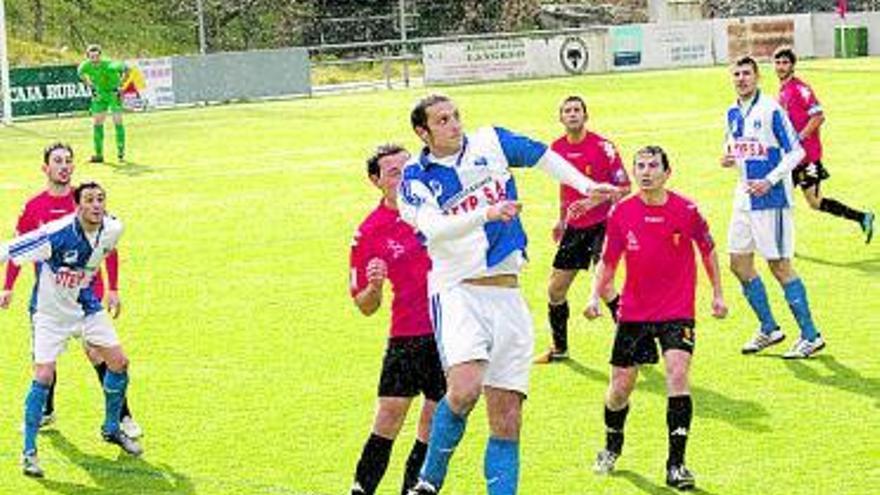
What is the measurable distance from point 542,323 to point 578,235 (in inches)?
92.6

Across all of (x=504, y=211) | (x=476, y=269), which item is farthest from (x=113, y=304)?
(x=504, y=211)

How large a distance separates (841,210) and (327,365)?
25.2 feet

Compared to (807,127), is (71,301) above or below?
below

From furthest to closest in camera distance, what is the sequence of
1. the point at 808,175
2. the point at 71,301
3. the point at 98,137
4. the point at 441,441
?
the point at 98,137 < the point at 808,175 < the point at 71,301 < the point at 441,441

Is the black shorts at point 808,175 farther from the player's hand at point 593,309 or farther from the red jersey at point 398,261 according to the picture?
the red jersey at point 398,261

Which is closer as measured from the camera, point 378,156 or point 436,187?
point 436,187

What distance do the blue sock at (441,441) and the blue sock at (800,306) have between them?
5.26 metres

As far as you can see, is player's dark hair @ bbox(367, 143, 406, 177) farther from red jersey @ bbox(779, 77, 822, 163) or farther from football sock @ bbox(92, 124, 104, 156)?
football sock @ bbox(92, 124, 104, 156)

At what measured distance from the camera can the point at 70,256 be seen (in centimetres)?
1173

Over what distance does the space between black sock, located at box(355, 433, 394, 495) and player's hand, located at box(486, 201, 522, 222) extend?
180 centimetres

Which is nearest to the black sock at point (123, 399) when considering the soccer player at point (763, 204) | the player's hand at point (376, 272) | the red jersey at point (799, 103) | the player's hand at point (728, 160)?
the player's hand at point (376, 272)

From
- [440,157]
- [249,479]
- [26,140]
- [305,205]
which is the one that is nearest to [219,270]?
[305,205]

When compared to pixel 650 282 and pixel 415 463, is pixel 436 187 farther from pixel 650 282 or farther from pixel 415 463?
pixel 650 282

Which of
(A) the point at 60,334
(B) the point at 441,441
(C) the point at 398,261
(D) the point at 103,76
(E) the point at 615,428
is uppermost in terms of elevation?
(D) the point at 103,76
